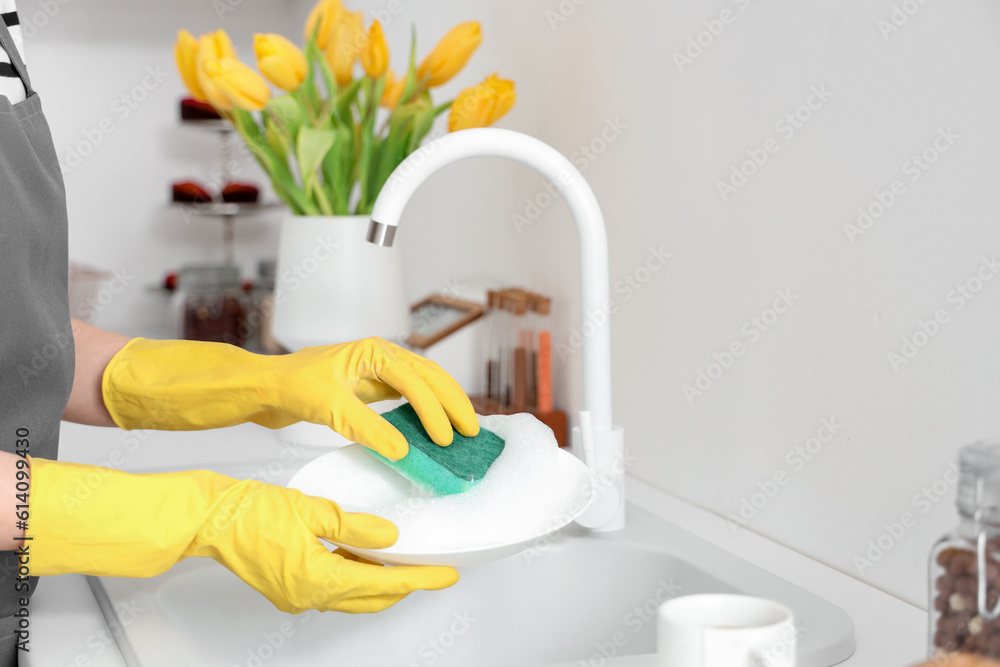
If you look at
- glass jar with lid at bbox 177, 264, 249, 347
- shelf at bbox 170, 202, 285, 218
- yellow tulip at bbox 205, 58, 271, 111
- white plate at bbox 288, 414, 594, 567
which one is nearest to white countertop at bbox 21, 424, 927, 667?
white plate at bbox 288, 414, 594, 567

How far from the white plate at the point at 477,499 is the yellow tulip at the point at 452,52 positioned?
0.52m

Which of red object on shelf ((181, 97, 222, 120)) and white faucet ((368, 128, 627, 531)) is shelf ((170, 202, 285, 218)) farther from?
white faucet ((368, 128, 627, 531))

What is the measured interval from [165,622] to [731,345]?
0.55m

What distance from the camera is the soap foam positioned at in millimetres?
675

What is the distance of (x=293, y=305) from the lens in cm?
122

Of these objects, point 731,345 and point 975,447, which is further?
point 731,345

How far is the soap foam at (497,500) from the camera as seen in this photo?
0.68m

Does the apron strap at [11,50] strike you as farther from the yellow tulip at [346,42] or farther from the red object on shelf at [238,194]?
the red object on shelf at [238,194]

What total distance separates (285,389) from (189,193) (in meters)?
1.44

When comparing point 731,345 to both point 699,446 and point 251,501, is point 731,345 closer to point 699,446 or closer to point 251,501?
point 699,446

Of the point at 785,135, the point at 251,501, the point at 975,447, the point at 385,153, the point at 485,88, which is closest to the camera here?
the point at 975,447

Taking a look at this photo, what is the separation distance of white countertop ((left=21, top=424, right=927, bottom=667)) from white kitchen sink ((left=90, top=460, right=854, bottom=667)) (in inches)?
1.0

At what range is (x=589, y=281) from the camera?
2.82 ft

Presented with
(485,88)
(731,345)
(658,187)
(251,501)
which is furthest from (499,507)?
(485,88)
